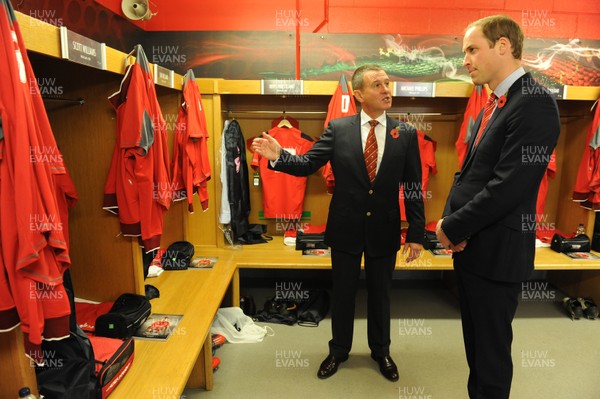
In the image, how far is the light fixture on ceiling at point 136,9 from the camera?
3.41 meters

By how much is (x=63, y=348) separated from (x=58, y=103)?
1.27 m

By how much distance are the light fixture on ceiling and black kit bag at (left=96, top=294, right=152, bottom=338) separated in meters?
2.54

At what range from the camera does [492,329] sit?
5.13 ft

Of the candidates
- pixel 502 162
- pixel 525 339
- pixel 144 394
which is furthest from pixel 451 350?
pixel 144 394

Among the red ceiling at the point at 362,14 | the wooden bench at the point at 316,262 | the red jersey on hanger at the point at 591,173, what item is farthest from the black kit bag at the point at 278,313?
the red jersey on hanger at the point at 591,173

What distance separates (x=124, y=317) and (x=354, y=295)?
4.10 ft

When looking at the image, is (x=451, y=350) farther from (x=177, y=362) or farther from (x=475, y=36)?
(x=475, y=36)

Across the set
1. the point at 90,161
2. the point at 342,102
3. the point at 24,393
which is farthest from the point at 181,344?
the point at 342,102

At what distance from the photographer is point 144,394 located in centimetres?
154

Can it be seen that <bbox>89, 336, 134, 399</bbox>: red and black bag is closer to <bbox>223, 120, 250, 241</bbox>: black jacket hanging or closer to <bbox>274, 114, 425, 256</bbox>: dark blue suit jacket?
<bbox>274, 114, 425, 256</bbox>: dark blue suit jacket

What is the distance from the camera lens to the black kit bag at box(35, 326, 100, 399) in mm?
1339

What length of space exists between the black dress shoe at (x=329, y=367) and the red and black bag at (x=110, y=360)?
3.93 ft

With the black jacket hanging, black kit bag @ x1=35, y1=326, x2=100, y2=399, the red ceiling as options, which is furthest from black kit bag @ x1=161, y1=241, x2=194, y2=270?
the red ceiling
